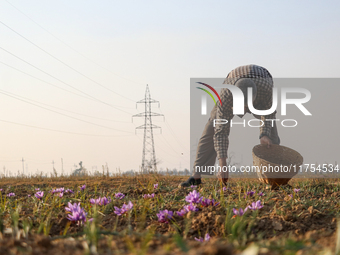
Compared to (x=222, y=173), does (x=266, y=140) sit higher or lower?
higher

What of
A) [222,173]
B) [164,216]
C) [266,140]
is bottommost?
[164,216]

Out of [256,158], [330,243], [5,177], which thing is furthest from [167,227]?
[5,177]

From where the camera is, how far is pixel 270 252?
1.27 m

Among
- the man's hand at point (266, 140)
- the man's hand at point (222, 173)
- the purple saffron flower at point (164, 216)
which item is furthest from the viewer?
the man's hand at point (266, 140)

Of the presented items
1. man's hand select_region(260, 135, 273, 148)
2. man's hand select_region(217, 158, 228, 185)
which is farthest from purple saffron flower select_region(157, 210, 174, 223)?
man's hand select_region(260, 135, 273, 148)

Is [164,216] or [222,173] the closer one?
[164,216]

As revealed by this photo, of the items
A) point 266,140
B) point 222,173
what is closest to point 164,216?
point 222,173

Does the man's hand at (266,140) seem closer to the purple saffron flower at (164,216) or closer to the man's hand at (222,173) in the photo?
the man's hand at (222,173)

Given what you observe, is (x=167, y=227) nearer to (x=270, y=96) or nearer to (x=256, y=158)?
(x=256, y=158)

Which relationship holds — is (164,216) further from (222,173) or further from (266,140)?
(266,140)

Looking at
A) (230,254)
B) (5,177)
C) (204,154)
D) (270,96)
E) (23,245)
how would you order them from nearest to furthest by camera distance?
(230,254), (23,245), (270,96), (204,154), (5,177)

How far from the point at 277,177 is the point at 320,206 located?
128 cm

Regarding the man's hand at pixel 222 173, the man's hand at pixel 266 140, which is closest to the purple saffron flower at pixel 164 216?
the man's hand at pixel 222 173

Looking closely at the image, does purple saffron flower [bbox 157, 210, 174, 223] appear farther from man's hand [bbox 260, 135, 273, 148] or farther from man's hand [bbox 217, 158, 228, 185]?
man's hand [bbox 260, 135, 273, 148]
